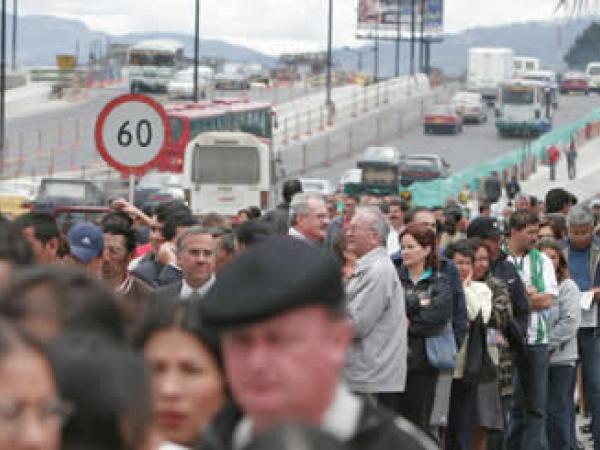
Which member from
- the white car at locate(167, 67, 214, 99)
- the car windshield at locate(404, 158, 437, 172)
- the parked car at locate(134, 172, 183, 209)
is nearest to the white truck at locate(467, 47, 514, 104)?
the white car at locate(167, 67, 214, 99)

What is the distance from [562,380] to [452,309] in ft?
9.76

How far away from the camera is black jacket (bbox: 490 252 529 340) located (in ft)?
47.4

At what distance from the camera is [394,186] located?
69.9 meters

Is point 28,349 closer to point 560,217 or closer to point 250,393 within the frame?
point 250,393

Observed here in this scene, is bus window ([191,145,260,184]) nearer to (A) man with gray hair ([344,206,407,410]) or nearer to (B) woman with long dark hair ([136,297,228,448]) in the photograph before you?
(A) man with gray hair ([344,206,407,410])

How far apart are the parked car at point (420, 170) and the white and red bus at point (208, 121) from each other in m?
7.80

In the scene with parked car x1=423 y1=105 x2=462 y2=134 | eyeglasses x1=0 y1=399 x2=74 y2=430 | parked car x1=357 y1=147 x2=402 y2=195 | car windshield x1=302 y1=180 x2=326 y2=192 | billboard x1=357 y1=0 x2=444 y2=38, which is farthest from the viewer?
billboard x1=357 y1=0 x2=444 y2=38

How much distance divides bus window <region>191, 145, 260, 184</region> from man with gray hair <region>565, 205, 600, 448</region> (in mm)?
28217

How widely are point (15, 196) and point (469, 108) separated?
65.5m

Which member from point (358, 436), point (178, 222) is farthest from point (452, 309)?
point (358, 436)

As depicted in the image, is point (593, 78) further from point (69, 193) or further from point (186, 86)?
point (69, 193)

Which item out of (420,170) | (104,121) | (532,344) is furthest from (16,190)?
(532,344)

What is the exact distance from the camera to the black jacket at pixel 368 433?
152 inches

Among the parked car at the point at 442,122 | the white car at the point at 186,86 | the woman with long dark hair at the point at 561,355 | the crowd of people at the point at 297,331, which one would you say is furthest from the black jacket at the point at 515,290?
the white car at the point at 186,86
